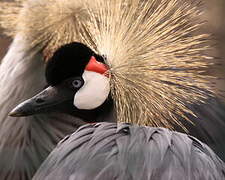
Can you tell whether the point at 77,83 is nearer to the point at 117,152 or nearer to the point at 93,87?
the point at 93,87

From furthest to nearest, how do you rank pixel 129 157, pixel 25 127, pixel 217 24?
pixel 217 24, pixel 25 127, pixel 129 157

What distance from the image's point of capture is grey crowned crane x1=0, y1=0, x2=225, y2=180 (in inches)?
74.2

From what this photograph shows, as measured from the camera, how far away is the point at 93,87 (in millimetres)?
1906

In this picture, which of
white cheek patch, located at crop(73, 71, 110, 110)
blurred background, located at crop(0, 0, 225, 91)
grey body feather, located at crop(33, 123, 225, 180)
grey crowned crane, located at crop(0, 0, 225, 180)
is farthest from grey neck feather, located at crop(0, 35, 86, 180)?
grey body feather, located at crop(33, 123, 225, 180)

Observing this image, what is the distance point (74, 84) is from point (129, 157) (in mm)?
364

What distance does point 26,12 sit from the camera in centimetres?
204

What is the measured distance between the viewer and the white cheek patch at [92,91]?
6.22ft

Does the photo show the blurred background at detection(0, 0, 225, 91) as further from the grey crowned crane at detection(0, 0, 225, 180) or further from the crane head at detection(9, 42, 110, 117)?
the crane head at detection(9, 42, 110, 117)

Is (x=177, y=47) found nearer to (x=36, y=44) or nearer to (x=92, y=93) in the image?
(x=92, y=93)

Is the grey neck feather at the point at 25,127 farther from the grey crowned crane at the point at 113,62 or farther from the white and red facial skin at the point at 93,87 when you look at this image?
the white and red facial skin at the point at 93,87

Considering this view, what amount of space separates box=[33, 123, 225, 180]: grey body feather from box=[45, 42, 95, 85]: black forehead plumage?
20 centimetres

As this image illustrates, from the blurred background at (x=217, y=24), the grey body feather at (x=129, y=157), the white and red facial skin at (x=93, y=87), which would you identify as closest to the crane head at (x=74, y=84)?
the white and red facial skin at (x=93, y=87)

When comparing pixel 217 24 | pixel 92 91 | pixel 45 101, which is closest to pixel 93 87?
pixel 92 91

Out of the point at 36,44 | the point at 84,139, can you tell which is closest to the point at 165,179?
the point at 84,139
